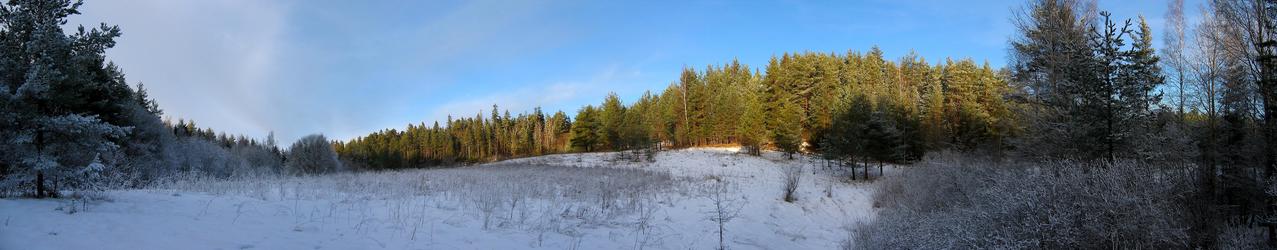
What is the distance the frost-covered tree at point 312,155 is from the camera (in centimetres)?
4616

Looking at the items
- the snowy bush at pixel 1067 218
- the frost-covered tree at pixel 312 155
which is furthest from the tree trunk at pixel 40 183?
the frost-covered tree at pixel 312 155

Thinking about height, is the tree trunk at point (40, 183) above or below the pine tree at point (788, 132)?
below

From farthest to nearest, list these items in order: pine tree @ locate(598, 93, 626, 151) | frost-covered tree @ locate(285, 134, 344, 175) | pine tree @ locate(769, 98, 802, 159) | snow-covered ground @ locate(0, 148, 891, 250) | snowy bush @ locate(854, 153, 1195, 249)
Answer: pine tree @ locate(598, 93, 626, 151)
frost-covered tree @ locate(285, 134, 344, 175)
pine tree @ locate(769, 98, 802, 159)
snowy bush @ locate(854, 153, 1195, 249)
snow-covered ground @ locate(0, 148, 891, 250)

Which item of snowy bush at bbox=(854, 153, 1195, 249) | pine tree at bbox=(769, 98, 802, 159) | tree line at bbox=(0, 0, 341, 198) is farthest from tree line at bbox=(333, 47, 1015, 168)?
tree line at bbox=(0, 0, 341, 198)

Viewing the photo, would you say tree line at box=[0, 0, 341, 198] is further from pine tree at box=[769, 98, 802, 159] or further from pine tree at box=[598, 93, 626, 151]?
pine tree at box=[598, 93, 626, 151]

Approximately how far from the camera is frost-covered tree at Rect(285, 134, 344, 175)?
151ft

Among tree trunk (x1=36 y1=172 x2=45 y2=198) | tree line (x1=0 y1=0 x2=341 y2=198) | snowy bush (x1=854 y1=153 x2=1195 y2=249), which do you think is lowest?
snowy bush (x1=854 y1=153 x2=1195 y2=249)

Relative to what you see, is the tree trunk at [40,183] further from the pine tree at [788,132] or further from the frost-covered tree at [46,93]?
the pine tree at [788,132]

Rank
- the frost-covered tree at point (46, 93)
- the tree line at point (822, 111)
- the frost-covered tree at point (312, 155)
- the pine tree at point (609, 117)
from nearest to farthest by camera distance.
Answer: the frost-covered tree at point (46, 93) → the tree line at point (822, 111) → the frost-covered tree at point (312, 155) → the pine tree at point (609, 117)

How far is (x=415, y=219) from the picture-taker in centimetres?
879

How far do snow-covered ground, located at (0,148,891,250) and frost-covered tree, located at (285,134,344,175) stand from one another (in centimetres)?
3825

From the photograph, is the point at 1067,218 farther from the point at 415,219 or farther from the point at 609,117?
the point at 609,117

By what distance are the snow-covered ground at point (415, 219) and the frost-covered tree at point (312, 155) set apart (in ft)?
125

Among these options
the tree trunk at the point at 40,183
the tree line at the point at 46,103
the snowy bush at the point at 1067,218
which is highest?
the tree line at the point at 46,103
